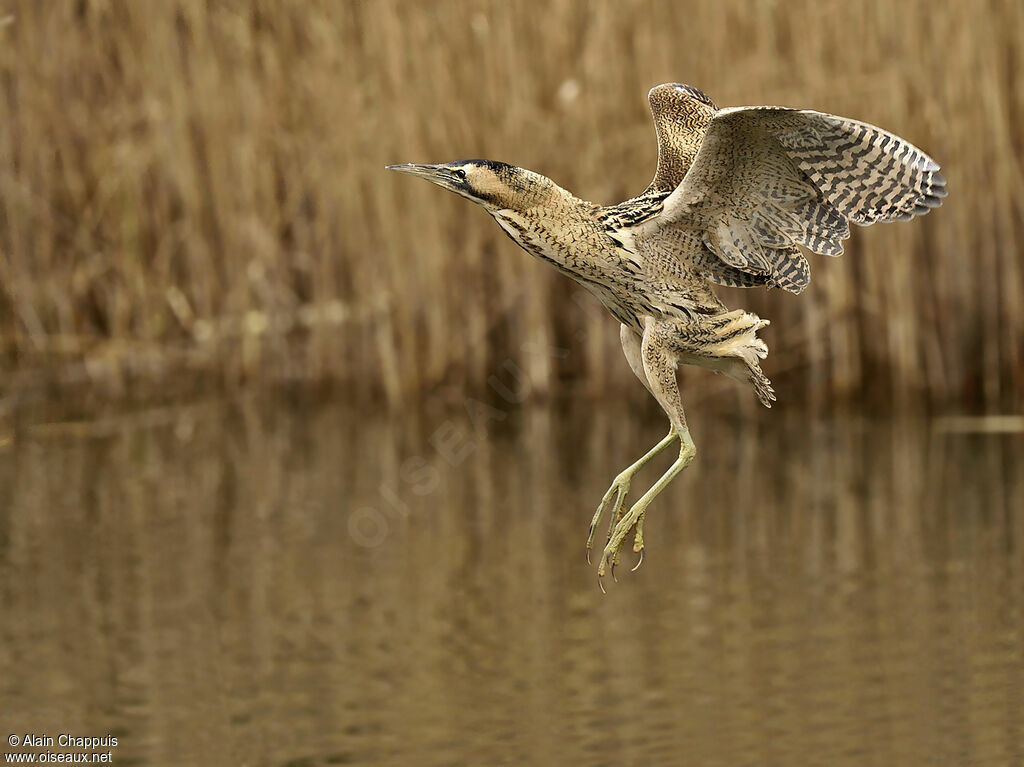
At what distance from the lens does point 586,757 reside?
6.62 meters

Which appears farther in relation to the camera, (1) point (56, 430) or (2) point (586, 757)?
(1) point (56, 430)

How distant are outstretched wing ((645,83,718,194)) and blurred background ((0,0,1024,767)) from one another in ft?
8.59

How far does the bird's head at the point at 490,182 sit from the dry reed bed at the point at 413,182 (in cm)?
690

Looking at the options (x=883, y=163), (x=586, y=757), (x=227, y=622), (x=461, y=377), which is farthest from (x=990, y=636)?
(x=461, y=377)

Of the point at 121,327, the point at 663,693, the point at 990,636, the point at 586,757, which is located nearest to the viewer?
the point at 586,757

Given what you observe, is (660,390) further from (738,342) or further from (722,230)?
(722,230)

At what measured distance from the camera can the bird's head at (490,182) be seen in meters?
3.60

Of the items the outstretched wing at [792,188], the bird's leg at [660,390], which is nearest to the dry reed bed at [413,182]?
the outstretched wing at [792,188]

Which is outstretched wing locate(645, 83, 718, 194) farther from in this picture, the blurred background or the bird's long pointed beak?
the blurred background

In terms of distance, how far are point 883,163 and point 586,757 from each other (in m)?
3.02

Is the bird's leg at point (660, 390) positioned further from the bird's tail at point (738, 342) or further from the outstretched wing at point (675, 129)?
the outstretched wing at point (675, 129)

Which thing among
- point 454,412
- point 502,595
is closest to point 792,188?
point 502,595

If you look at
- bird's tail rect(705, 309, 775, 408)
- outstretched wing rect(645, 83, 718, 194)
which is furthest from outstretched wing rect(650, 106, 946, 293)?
outstretched wing rect(645, 83, 718, 194)

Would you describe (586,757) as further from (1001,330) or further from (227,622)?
(1001,330)
